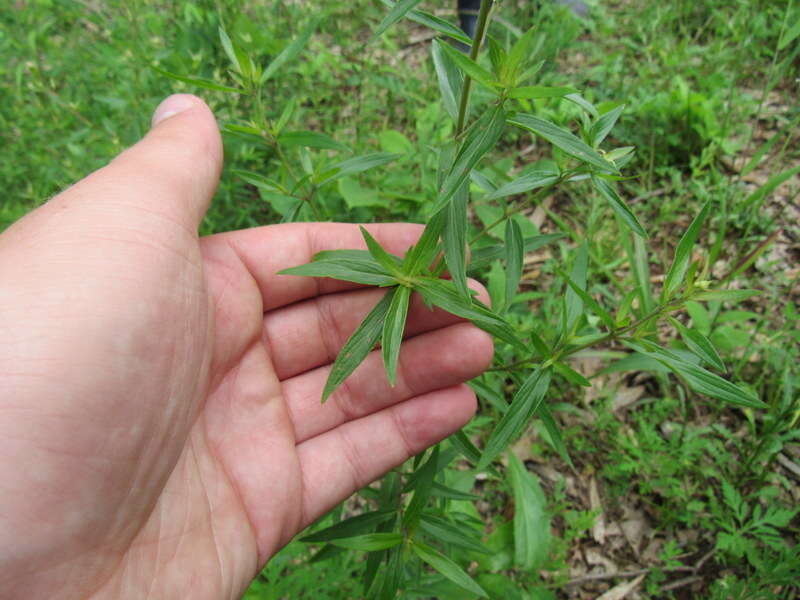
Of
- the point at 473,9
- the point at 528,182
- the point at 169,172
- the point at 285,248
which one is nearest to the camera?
the point at 528,182

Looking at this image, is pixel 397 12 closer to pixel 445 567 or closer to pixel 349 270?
pixel 349 270

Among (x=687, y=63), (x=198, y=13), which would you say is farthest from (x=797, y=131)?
(x=198, y=13)

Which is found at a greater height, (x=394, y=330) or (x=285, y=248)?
(x=394, y=330)

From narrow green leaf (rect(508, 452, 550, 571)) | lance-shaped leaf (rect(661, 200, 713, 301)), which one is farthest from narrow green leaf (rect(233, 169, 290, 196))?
narrow green leaf (rect(508, 452, 550, 571))

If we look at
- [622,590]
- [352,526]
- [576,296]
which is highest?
[576,296]

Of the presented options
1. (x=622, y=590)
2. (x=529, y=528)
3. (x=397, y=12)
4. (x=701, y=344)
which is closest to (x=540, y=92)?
(x=397, y=12)
